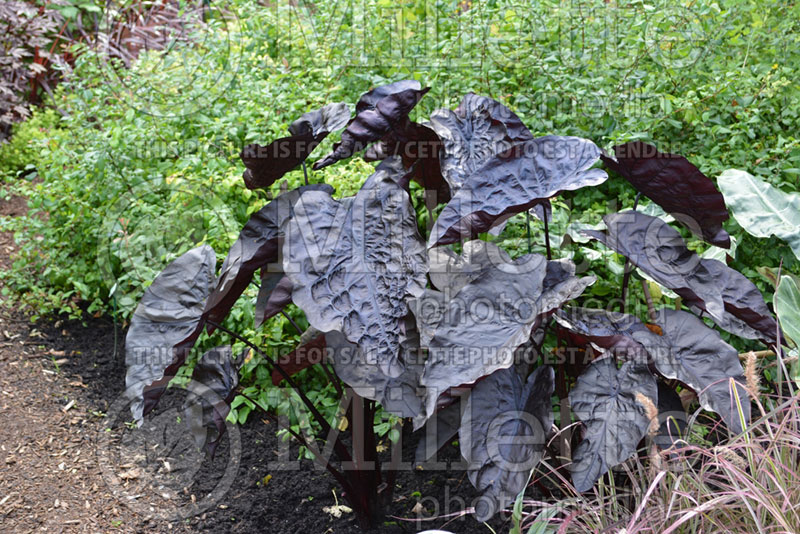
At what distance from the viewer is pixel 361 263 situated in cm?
165

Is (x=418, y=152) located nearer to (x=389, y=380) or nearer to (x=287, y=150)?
(x=287, y=150)

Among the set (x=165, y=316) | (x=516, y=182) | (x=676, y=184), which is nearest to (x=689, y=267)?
(x=676, y=184)

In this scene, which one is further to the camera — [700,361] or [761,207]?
[761,207]

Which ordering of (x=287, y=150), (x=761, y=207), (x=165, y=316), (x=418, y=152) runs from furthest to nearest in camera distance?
(x=761, y=207) → (x=418, y=152) → (x=165, y=316) → (x=287, y=150)

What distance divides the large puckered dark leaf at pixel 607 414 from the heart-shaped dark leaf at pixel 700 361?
0.26 ft

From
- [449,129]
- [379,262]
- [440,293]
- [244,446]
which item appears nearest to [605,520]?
[440,293]

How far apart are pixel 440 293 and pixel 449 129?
0.55 m

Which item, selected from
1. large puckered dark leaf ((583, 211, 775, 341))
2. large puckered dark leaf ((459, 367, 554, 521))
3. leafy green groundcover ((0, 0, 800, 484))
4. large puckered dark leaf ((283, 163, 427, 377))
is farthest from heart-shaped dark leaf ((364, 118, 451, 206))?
large puckered dark leaf ((459, 367, 554, 521))

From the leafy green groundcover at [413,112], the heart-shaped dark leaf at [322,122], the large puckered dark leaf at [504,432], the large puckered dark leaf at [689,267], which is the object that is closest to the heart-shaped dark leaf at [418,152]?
the heart-shaped dark leaf at [322,122]

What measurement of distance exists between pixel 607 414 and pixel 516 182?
0.59 metres

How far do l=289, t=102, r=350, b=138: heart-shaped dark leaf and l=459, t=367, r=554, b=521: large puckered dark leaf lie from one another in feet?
2.56

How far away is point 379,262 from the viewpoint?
5.47 feet

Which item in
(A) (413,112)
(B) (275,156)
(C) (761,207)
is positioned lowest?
(C) (761,207)

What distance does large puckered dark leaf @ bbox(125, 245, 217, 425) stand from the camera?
1840 mm
